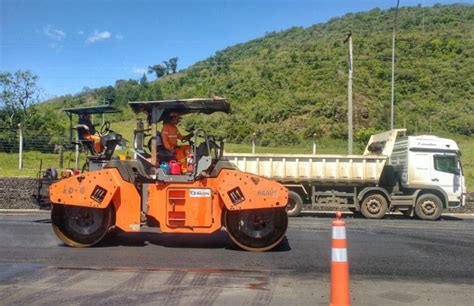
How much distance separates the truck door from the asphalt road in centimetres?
843

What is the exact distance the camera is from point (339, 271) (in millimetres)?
5250

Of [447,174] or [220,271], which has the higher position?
[447,174]

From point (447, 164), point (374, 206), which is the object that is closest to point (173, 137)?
point (374, 206)

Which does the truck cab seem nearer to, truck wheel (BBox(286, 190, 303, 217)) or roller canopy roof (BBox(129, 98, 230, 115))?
truck wheel (BBox(286, 190, 303, 217))

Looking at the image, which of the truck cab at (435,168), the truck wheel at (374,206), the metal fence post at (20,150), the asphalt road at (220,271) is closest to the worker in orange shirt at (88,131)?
the asphalt road at (220,271)

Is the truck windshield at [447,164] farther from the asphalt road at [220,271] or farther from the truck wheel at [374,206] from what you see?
the asphalt road at [220,271]

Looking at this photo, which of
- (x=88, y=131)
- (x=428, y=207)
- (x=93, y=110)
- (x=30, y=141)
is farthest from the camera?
(x=30, y=141)

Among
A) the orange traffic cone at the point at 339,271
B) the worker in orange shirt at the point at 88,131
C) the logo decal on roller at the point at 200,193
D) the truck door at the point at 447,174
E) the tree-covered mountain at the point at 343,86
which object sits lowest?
the orange traffic cone at the point at 339,271

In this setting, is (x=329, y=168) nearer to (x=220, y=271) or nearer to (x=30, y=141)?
(x=220, y=271)

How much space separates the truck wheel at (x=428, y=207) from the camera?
1909 centimetres

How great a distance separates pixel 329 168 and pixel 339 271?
14473 millimetres

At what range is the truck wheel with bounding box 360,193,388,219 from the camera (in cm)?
1920

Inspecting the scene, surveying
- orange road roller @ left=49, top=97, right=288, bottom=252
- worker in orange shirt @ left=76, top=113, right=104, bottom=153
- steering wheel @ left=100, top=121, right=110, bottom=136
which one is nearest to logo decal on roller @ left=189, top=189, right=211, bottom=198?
orange road roller @ left=49, top=97, right=288, bottom=252

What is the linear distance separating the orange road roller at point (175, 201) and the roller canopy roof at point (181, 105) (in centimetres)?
25
